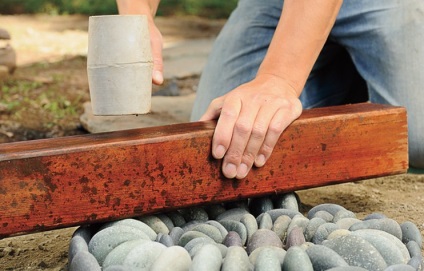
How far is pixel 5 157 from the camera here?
1.79m

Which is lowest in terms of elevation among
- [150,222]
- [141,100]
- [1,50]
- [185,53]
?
[185,53]

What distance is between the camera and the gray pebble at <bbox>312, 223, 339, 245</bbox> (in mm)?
1870

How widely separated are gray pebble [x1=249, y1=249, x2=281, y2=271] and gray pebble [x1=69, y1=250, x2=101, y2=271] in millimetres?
369

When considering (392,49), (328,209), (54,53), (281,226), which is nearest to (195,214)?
(281,226)

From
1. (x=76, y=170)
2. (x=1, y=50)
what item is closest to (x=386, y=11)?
(x=76, y=170)

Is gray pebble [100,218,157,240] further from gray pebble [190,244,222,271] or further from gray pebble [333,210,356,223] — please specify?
gray pebble [333,210,356,223]

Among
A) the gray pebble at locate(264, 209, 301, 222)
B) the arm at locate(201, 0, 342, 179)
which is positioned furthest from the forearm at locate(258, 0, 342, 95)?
the gray pebble at locate(264, 209, 301, 222)

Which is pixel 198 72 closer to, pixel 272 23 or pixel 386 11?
pixel 272 23

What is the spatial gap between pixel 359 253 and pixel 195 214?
61 cm

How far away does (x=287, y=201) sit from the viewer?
221cm

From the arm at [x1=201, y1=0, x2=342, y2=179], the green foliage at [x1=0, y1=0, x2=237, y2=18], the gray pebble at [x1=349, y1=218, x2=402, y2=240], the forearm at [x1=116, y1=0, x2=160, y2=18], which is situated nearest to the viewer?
the gray pebble at [x1=349, y1=218, x2=402, y2=240]

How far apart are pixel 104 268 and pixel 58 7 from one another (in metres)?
7.14

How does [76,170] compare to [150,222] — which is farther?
[150,222]

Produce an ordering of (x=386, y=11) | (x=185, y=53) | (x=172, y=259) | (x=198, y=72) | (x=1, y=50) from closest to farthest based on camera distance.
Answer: (x=172, y=259), (x=386, y=11), (x=1, y=50), (x=198, y=72), (x=185, y=53)
